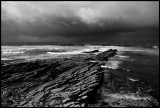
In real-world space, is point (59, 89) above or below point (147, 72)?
above

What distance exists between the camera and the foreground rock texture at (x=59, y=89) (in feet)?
61.7

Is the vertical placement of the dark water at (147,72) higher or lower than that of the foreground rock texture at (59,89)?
lower

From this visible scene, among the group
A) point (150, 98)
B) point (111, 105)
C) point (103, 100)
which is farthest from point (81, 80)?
point (150, 98)

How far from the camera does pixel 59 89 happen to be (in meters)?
21.2

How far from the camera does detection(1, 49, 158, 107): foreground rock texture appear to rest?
18.8m

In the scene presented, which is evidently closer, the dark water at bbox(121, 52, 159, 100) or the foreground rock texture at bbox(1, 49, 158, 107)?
the foreground rock texture at bbox(1, 49, 158, 107)

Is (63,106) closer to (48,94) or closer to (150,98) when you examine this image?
(48,94)

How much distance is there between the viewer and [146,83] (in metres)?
29.6

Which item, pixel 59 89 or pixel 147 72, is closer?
pixel 59 89

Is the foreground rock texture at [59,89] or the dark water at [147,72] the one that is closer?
the foreground rock texture at [59,89]

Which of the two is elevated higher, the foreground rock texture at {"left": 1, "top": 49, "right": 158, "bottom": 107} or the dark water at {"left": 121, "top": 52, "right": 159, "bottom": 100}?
the foreground rock texture at {"left": 1, "top": 49, "right": 158, "bottom": 107}

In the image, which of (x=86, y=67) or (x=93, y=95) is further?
(x=86, y=67)

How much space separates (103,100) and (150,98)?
7.37 metres

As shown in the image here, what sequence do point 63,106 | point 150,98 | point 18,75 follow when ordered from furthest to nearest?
point 18,75 → point 150,98 → point 63,106
